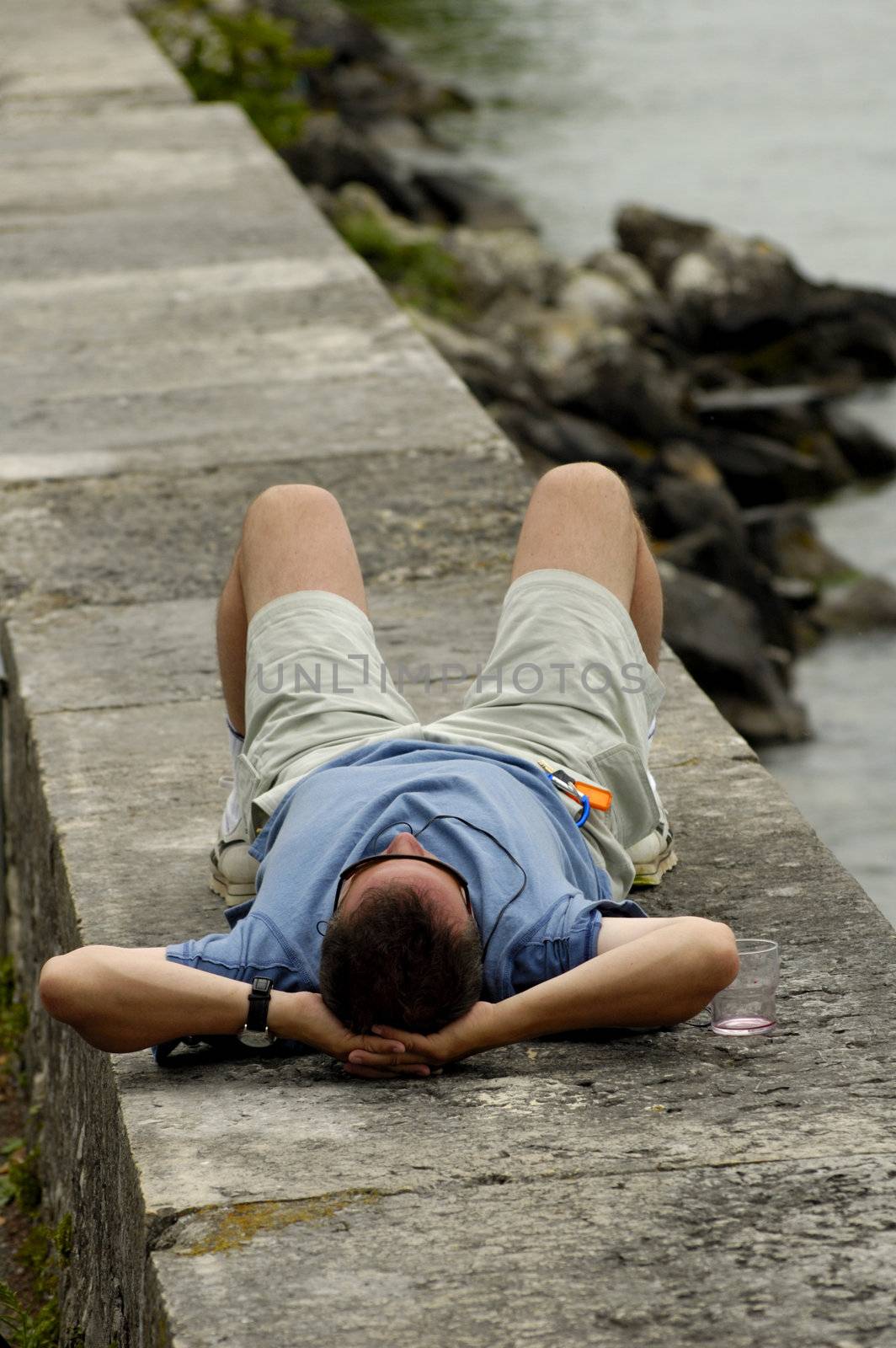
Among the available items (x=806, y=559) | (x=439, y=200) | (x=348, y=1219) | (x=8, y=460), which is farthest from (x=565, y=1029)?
(x=439, y=200)

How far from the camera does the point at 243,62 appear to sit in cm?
1231

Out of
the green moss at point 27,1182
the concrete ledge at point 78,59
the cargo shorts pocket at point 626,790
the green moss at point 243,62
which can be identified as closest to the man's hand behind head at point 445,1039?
the cargo shorts pocket at point 626,790

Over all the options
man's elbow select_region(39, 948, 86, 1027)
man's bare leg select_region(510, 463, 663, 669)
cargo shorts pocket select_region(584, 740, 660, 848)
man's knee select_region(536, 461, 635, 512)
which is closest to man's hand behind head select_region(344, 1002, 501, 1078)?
man's elbow select_region(39, 948, 86, 1027)

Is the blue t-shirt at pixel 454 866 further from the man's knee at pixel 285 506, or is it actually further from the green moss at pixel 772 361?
the green moss at pixel 772 361

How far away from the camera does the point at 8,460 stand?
5.58 m

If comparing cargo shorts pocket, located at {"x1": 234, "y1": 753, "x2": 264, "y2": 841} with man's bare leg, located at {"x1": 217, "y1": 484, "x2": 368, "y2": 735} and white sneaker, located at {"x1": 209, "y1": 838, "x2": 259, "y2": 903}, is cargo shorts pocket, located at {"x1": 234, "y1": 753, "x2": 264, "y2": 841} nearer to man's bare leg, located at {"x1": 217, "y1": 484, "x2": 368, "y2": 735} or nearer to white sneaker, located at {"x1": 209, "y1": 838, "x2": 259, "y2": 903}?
white sneaker, located at {"x1": 209, "y1": 838, "x2": 259, "y2": 903}

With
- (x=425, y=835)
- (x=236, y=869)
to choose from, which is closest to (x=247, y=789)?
(x=236, y=869)

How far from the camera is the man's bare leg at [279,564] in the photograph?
3584 millimetres

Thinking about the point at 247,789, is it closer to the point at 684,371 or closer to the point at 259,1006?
the point at 259,1006

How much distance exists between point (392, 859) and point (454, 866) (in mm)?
135

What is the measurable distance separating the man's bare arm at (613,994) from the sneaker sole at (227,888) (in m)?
0.63

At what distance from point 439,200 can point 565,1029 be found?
1500 cm

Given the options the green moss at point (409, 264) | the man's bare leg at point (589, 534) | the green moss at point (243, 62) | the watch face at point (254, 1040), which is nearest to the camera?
the watch face at point (254, 1040)

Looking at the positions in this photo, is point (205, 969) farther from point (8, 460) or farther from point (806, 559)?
point (806, 559)
